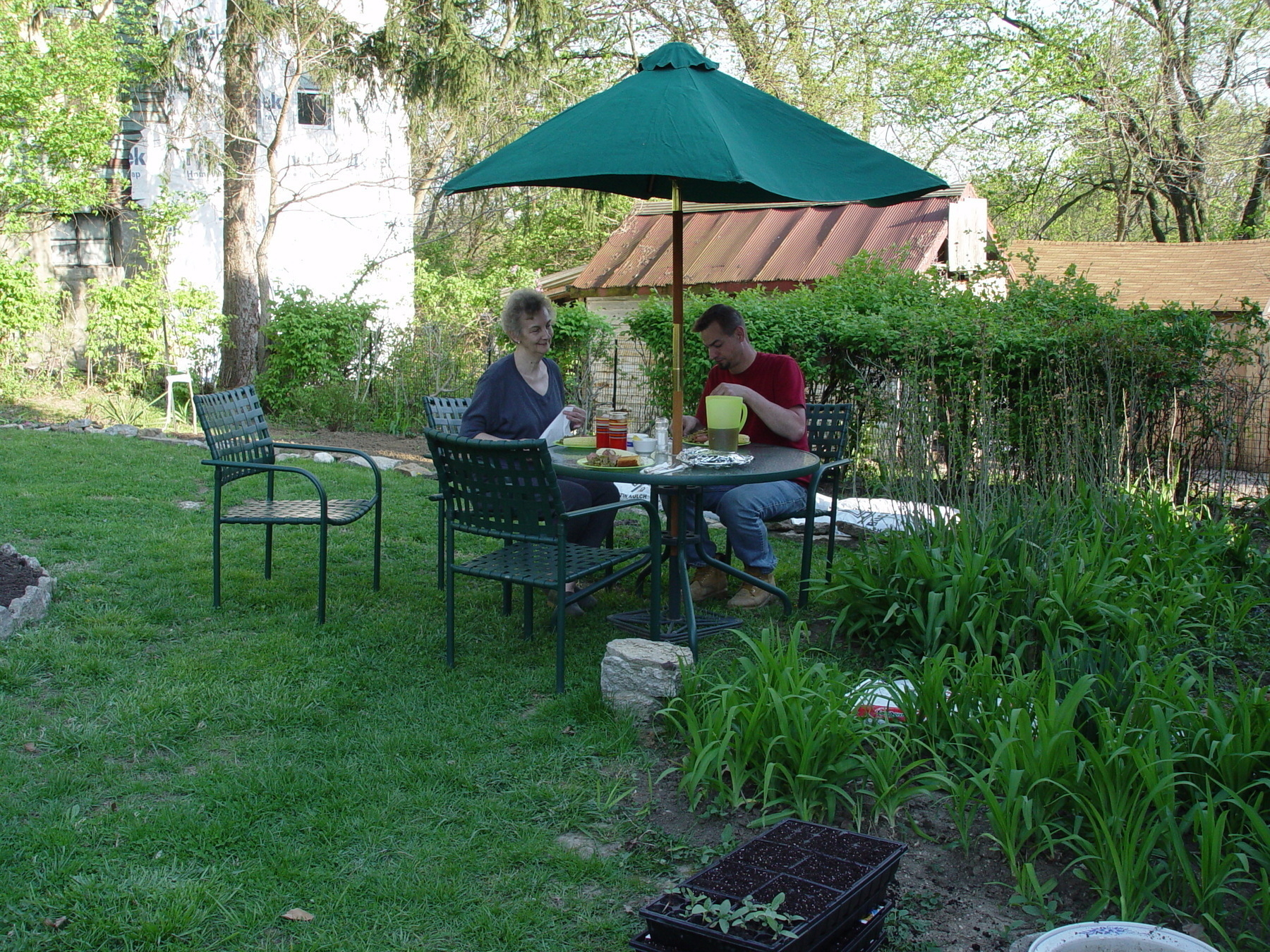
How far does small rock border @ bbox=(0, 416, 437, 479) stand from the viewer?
27.8 feet

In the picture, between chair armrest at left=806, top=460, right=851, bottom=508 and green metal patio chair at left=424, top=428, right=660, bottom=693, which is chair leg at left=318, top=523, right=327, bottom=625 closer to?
green metal patio chair at left=424, top=428, right=660, bottom=693

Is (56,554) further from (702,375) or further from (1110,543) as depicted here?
(1110,543)

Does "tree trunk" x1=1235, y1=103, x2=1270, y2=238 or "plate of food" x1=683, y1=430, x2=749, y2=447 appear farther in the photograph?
"tree trunk" x1=1235, y1=103, x2=1270, y2=238

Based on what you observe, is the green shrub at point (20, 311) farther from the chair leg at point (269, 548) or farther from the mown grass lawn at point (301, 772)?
the chair leg at point (269, 548)

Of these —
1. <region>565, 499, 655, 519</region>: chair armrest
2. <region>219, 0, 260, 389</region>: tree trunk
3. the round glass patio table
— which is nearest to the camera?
<region>565, 499, 655, 519</region>: chair armrest

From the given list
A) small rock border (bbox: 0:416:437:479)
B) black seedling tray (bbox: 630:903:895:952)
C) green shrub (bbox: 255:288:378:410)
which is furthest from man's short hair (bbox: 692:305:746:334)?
green shrub (bbox: 255:288:378:410)

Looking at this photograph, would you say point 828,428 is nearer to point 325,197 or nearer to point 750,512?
point 750,512

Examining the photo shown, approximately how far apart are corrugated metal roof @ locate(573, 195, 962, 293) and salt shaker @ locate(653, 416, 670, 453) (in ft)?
32.8

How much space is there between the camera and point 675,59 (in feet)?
12.7

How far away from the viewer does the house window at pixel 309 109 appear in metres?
15.6

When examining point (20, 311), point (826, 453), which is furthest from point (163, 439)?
point (826, 453)

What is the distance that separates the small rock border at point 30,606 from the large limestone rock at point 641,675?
8.09 feet

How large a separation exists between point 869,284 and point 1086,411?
2469 mm

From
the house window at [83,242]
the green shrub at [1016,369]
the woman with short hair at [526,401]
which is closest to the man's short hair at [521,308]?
the woman with short hair at [526,401]
